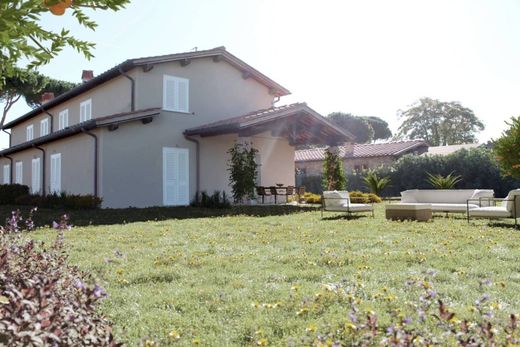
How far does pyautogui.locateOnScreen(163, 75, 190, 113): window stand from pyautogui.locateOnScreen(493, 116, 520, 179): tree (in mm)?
11496

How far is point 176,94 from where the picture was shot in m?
17.9

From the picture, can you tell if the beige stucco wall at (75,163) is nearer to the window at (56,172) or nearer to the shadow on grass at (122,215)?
the window at (56,172)

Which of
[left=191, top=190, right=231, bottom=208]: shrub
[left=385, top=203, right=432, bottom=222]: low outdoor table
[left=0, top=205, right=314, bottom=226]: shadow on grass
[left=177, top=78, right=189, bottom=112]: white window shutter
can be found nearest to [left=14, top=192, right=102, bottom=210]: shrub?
[left=0, top=205, right=314, bottom=226]: shadow on grass

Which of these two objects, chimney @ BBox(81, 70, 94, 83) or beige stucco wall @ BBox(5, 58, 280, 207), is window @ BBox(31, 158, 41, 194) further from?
chimney @ BBox(81, 70, 94, 83)

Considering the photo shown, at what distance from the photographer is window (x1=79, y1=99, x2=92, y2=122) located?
20.0m

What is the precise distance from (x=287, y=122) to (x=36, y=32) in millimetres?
16377

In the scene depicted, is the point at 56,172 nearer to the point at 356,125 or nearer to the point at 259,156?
the point at 259,156

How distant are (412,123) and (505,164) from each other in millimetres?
53229

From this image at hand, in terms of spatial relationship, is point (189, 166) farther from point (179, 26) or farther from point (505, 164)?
point (505, 164)

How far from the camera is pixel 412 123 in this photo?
64.9 m

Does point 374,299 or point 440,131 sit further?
point 440,131

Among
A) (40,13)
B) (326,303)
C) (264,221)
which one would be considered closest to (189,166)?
(264,221)

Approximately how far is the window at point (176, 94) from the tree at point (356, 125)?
1804 inches

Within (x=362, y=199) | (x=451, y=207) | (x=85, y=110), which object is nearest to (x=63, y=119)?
(x=85, y=110)
